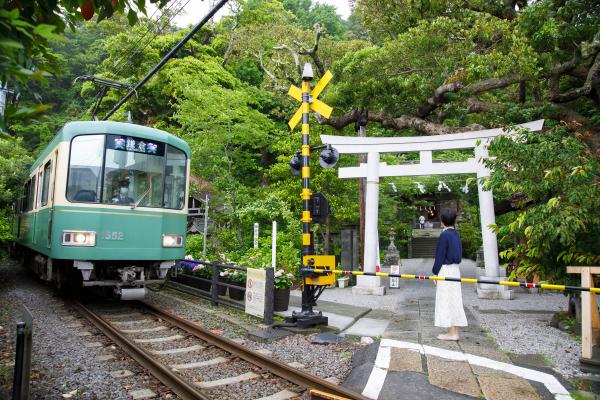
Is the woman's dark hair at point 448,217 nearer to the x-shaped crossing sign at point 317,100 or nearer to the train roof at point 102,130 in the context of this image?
the x-shaped crossing sign at point 317,100

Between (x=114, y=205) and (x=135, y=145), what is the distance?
3.87ft

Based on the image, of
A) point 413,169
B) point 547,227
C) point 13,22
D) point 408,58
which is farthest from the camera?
point 413,169

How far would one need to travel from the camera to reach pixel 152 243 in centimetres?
774

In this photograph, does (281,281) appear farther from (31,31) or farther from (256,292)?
(31,31)

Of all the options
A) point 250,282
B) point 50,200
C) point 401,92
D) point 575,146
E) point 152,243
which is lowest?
point 250,282

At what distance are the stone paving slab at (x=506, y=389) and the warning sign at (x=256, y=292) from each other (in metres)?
3.68

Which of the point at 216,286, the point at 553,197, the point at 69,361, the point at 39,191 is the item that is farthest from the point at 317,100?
the point at 39,191

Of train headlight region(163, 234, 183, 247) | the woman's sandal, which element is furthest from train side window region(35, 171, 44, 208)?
the woman's sandal

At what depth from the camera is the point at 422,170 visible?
36.8 ft

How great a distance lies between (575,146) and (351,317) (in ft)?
14.8

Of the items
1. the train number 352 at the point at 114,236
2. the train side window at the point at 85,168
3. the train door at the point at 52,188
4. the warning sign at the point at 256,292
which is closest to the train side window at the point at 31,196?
the train door at the point at 52,188

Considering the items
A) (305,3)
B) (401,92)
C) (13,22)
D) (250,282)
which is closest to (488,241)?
(401,92)

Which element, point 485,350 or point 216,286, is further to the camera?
point 216,286

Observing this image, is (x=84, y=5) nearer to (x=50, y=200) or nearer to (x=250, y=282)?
(x=250, y=282)
